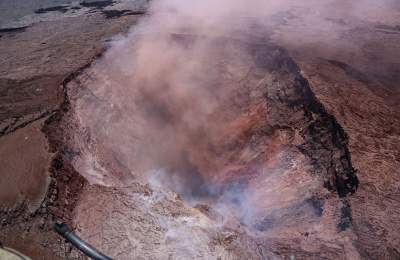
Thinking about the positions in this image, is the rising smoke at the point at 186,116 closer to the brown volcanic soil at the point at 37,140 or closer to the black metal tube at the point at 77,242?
the brown volcanic soil at the point at 37,140

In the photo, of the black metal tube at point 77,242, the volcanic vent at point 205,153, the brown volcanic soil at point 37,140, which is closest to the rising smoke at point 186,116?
the volcanic vent at point 205,153

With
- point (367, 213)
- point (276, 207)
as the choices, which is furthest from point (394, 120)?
point (276, 207)

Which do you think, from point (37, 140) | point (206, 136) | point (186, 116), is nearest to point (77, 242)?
point (37, 140)

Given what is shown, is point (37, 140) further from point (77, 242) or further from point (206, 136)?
point (206, 136)

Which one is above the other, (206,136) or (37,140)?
(37,140)

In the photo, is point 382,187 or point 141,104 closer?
point 382,187

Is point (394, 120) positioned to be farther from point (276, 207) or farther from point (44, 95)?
point (44, 95)
